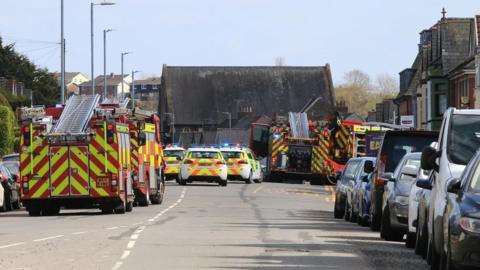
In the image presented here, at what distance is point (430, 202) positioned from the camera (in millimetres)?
16359

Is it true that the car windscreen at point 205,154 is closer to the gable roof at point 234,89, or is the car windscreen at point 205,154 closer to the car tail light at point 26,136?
the car tail light at point 26,136

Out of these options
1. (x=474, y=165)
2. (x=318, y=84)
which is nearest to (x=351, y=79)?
(x=318, y=84)

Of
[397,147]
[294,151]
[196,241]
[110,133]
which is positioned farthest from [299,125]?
[196,241]

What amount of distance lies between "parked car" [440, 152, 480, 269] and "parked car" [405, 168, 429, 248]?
4.94 meters

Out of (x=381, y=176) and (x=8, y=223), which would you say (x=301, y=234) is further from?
(x=8, y=223)

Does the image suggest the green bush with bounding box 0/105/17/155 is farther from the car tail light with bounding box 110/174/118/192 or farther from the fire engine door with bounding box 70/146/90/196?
the car tail light with bounding box 110/174/118/192

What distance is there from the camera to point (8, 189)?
3572cm

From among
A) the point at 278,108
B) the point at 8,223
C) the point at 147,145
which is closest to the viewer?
the point at 8,223

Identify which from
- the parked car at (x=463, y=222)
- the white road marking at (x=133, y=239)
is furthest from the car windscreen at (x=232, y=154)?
the parked car at (x=463, y=222)

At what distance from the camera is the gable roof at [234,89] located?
158m

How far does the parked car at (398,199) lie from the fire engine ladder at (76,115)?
36.6ft

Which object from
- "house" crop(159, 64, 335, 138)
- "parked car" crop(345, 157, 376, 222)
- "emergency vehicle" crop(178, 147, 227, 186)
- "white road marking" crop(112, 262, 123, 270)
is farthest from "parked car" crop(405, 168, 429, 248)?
"house" crop(159, 64, 335, 138)

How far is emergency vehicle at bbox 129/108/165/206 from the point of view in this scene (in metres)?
34.0

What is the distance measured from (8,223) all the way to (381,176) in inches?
345
